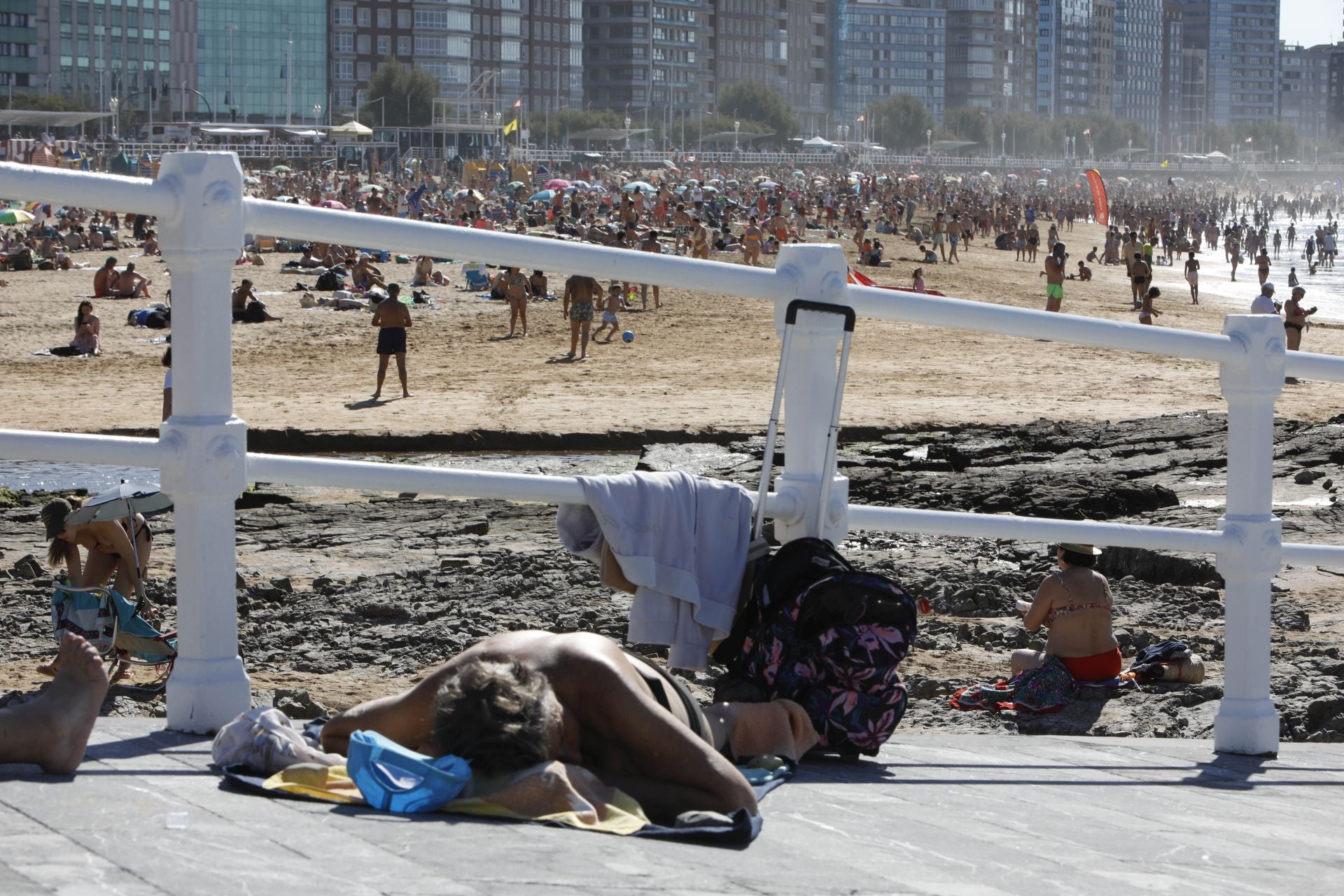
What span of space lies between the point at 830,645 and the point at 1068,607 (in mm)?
3668

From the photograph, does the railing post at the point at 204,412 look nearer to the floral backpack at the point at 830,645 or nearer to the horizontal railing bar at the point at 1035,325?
the floral backpack at the point at 830,645

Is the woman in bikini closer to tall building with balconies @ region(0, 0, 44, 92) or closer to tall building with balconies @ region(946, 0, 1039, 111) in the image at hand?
tall building with balconies @ region(0, 0, 44, 92)

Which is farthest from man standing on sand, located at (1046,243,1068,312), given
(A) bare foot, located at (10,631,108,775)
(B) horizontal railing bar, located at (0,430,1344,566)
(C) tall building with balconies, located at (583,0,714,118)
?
(C) tall building with balconies, located at (583,0,714,118)

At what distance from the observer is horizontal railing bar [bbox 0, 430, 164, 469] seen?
299 centimetres

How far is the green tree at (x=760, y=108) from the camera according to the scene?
461ft

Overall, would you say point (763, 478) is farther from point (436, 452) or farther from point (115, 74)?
point (115, 74)

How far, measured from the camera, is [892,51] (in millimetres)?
171750

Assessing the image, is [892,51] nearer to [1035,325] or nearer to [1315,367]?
[1315,367]

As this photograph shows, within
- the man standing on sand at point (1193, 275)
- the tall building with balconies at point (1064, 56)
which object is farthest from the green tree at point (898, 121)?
the man standing on sand at point (1193, 275)

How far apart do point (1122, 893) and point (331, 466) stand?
1566mm

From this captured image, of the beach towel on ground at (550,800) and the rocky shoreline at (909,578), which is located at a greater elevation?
the beach towel on ground at (550,800)

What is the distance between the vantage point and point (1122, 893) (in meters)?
2.58

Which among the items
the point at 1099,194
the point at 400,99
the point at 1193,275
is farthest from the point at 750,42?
the point at 1193,275

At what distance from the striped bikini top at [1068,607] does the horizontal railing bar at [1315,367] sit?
282 centimetres
